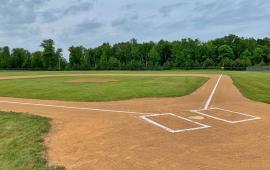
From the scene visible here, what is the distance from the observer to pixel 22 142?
4777mm

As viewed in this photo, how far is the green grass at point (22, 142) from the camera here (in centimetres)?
376

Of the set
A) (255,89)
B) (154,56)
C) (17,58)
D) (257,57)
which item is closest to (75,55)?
(17,58)

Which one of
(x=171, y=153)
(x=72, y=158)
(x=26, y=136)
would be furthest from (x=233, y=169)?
(x=26, y=136)

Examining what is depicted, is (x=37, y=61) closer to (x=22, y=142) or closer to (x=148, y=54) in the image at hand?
(x=148, y=54)

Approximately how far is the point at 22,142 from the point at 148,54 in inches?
3503

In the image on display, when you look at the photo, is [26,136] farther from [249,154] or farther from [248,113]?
[248,113]

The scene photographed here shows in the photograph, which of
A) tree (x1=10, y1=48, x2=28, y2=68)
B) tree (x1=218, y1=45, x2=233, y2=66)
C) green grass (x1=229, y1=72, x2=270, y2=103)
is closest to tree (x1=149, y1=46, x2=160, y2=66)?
Answer: tree (x1=218, y1=45, x2=233, y2=66)

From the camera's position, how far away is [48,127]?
19.3 feet

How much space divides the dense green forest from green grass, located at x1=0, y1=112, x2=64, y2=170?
6801 cm

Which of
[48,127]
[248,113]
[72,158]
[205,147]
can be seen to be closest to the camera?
[72,158]

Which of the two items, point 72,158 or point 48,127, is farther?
point 48,127

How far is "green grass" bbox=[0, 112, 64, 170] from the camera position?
12.3ft

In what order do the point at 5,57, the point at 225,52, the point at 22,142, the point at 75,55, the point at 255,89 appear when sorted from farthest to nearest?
the point at 75,55 → the point at 5,57 → the point at 225,52 → the point at 255,89 → the point at 22,142

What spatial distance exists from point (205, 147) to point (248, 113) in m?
3.85
